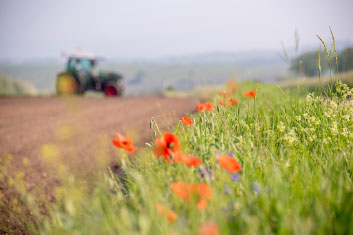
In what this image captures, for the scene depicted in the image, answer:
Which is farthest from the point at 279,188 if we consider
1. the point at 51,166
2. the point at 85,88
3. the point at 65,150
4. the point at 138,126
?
the point at 85,88

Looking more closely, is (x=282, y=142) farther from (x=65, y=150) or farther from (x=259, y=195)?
(x=65, y=150)

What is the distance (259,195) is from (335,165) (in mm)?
650

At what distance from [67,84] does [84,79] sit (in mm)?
907

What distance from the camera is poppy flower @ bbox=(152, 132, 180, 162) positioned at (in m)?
1.38

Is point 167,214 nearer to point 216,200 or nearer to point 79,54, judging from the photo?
point 216,200

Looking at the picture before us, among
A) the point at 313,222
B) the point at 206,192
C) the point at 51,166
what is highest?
the point at 206,192

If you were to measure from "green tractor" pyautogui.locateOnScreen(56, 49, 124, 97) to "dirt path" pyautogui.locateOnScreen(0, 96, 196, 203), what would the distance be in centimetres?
407

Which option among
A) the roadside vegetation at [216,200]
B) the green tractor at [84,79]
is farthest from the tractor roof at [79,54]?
the roadside vegetation at [216,200]

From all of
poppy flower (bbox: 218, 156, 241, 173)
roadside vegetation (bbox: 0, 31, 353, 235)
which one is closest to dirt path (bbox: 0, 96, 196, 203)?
roadside vegetation (bbox: 0, 31, 353, 235)

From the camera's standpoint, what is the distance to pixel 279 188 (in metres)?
1.21

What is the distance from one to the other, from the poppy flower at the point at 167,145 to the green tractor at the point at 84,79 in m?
13.3

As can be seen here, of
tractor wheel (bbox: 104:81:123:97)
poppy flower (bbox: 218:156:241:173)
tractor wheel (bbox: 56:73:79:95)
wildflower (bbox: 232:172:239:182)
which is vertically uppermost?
tractor wheel (bbox: 56:73:79:95)

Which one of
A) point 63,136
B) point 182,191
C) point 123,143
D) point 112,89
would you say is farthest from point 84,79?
point 182,191

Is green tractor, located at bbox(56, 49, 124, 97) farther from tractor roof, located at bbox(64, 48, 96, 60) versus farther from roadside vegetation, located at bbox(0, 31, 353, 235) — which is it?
roadside vegetation, located at bbox(0, 31, 353, 235)
